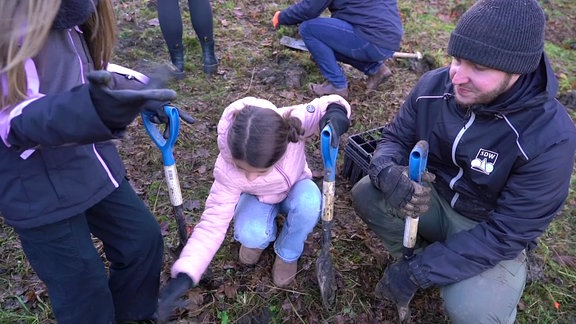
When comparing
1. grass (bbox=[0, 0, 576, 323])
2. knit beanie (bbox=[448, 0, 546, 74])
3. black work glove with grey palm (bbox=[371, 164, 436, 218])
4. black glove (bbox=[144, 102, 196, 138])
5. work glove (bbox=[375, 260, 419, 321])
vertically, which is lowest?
grass (bbox=[0, 0, 576, 323])

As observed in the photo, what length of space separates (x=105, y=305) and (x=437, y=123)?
204cm

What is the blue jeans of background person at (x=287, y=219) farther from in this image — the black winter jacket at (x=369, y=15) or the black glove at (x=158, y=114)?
the black winter jacket at (x=369, y=15)

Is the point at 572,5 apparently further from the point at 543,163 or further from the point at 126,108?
the point at 126,108

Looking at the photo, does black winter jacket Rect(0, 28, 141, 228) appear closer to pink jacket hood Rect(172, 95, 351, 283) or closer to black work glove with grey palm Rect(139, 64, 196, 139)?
black work glove with grey palm Rect(139, 64, 196, 139)

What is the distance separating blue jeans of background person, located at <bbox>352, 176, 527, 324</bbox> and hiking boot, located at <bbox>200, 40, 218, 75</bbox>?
8.77 ft

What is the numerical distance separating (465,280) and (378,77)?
2.93m

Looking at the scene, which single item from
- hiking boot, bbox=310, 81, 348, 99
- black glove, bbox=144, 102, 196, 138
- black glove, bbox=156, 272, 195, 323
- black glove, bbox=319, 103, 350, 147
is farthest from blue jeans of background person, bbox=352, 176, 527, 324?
hiking boot, bbox=310, 81, 348, 99

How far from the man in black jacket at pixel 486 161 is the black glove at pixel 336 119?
1.12 ft

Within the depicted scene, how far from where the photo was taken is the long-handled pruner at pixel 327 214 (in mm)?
2416

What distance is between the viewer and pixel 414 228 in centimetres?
252

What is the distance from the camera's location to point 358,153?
354cm

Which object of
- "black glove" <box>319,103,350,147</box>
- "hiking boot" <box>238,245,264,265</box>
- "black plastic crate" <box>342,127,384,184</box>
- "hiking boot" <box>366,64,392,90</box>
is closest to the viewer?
"black glove" <box>319,103,350,147</box>

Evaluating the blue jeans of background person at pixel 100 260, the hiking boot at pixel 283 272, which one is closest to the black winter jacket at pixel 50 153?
the blue jeans of background person at pixel 100 260

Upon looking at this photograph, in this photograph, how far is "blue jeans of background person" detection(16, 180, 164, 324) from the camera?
202 centimetres
